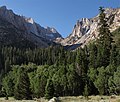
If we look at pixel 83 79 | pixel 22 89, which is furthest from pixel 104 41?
pixel 22 89

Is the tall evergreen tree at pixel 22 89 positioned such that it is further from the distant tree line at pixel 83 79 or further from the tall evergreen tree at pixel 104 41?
the tall evergreen tree at pixel 104 41

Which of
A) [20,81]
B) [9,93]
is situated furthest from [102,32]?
[9,93]

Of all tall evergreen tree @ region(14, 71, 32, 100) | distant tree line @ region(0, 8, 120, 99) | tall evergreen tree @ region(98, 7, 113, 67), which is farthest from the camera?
tall evergreen tree @ region(98, 7, 113, 67)

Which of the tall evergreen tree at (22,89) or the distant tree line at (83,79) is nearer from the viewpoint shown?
the distant tree line at (83,79)

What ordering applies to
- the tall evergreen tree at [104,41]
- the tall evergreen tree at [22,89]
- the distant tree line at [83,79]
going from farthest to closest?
the tall evergreen tree at [104,41]
the tall evergreen tree at [22,89]
the distant tree line at [83,79]

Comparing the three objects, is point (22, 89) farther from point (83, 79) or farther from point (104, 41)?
point (104, 41)

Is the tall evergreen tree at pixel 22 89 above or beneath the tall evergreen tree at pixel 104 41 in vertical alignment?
beneath

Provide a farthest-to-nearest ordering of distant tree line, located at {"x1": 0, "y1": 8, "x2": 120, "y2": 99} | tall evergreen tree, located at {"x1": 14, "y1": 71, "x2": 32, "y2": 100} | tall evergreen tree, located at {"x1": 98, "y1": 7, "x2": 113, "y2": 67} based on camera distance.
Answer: tall evergreen tree, located at {"x1": 98, "y1": 7, "x2": 113, "y2": 67} < tall evergreen tree, located at {"x1": 14, "y1": 71, "x2": 32, "y2": 100} < distant tree line, located at {"x1": 0, "y1": 8, "x2": 120, "y2": 99}

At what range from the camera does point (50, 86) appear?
110 metres

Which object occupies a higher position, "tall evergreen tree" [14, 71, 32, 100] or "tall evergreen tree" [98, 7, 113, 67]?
"tall evergreen tree" [98, 7, 113, 67]

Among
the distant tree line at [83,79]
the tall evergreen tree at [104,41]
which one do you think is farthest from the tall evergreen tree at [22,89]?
the tall evergreen tree at [104,41]

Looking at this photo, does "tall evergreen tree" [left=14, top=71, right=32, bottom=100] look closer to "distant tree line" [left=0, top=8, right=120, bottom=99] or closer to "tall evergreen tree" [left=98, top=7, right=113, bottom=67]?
"distant tree line" [left=0, top=8, right=120, bottom=99]

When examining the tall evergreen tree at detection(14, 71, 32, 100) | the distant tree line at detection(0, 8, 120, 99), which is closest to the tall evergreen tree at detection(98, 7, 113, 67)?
the distant tree line at detection(0, 8, 120, 99)

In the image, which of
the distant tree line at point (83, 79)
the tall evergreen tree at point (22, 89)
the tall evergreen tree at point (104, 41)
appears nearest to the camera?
the distant tree line at point (83, 79)
